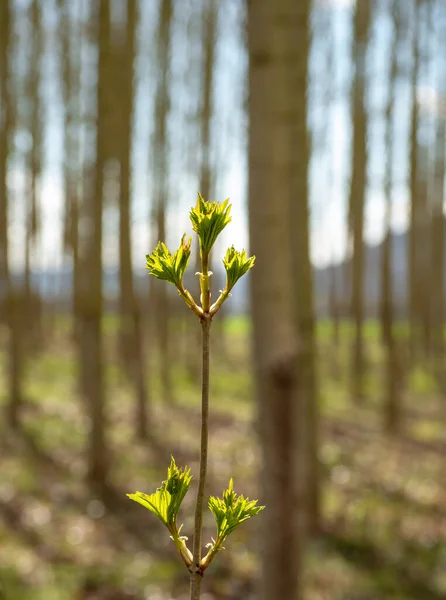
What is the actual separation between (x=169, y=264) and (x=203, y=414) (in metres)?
0.09

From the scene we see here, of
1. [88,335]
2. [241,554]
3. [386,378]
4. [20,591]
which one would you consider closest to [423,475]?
[386,378]

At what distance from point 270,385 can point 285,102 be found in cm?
123

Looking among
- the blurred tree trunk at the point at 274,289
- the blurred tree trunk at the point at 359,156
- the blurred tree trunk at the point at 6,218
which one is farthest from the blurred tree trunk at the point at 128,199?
the blurred tree trunk at the point at 274,289

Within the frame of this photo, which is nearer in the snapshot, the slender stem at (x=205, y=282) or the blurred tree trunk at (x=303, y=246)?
the slender stem at (x=205, y=282)

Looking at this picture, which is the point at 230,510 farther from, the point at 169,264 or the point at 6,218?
the point at 6,218

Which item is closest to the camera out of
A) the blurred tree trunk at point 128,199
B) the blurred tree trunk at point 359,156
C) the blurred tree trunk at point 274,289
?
the blurred tree trunk at point 274,289

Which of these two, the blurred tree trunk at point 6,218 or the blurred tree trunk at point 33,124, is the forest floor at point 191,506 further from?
the blurred tree trunk at point 33,124

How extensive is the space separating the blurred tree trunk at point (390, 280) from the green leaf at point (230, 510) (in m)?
8.76

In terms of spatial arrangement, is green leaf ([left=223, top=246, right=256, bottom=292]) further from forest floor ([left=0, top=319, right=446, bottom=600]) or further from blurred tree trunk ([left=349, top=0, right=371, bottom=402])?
blurred tree trunk ([left=349, top=0, right=371, bottom=402])

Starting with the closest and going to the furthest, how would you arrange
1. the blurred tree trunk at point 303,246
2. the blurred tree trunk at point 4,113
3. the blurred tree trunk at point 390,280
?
1. the blurred tree trunk at point 303,246
2. the blurred tree trunk at point 4,113
3. the blurred tree trunk at point 390,280

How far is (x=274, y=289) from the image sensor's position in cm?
271

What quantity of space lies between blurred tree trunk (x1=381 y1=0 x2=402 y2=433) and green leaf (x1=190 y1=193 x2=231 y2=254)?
346 inches

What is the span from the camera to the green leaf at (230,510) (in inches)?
14.6

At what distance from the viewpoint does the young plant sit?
345mm
